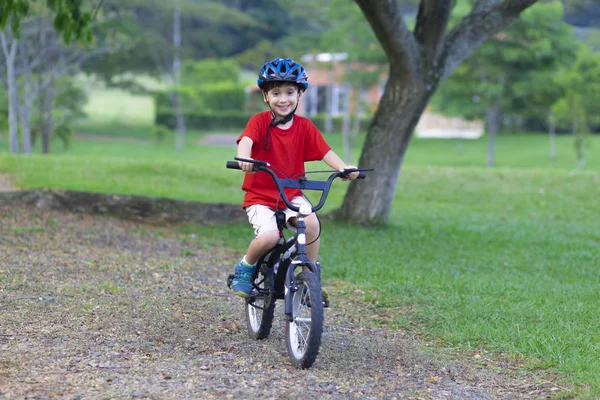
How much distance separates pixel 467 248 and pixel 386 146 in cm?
183

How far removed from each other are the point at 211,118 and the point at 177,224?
3989 centimetres

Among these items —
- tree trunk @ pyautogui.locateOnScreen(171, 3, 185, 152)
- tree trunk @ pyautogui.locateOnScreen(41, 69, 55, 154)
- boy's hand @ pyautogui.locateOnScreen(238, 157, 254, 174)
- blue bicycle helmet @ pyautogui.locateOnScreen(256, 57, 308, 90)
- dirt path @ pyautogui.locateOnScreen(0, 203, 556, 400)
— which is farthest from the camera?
tree trunk @ pyautogui.locateOnScreen(171, 3, 185, 152)

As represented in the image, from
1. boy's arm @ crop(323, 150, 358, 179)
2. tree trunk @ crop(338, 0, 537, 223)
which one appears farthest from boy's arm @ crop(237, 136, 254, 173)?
tree trunk @ crop(338, 0, 537, 223)

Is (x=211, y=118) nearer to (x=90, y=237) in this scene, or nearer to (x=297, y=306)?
(x=90, y=237)

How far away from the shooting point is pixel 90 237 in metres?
10.3

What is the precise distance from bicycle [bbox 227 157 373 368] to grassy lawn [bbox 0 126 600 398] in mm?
1298

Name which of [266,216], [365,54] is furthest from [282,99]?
[365,54]

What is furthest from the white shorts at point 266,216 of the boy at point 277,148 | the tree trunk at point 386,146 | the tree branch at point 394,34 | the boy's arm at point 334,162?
the tree trunk at point 386,146

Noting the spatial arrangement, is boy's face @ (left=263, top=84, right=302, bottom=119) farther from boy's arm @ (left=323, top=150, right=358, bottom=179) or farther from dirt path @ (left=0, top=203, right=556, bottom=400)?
dirt path @ (left=0, top=203, right=556, bottom=400)

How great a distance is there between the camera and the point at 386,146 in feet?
37.8

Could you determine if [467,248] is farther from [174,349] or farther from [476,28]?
[174,349]

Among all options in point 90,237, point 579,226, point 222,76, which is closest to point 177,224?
point 90,237

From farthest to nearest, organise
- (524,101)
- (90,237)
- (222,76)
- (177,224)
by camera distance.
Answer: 1. (222,76)
2. (524,101)
3. (177,224)
4. (90,237)

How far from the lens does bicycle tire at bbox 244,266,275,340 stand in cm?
565
